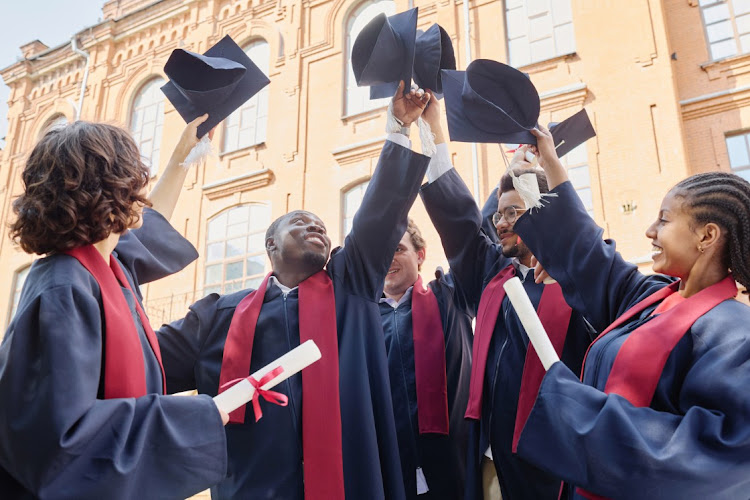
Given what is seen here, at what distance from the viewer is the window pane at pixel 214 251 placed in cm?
1274

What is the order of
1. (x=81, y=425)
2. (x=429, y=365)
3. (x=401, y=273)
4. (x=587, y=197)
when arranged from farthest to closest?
(x=587, y=197) → (x=401, y=273) → (x=429, y=365) → (x=81, y=425)

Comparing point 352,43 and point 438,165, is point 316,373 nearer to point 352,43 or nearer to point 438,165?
point 438,165

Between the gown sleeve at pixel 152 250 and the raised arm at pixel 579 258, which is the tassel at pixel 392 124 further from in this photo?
the gown sleeve at pixel 152 250

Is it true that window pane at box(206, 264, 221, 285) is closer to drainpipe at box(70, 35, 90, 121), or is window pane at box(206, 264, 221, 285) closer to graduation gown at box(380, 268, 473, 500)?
drainpipe at box(70, 35, 90, 121)

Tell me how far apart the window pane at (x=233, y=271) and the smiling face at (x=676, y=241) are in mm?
10991

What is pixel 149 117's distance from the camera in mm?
14891

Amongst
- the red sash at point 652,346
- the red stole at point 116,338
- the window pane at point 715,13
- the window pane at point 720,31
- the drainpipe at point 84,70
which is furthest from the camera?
the drainpipe at point 84,70

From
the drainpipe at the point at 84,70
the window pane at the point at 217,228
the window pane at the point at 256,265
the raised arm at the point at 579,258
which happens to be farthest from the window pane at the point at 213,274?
the raised arm at the point at 579,258

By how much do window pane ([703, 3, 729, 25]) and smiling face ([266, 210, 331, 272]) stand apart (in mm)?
9433

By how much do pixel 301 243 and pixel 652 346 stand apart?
1.63 meters

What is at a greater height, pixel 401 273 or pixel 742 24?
pixel 742 24

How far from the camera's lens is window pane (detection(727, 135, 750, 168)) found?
8992 mm

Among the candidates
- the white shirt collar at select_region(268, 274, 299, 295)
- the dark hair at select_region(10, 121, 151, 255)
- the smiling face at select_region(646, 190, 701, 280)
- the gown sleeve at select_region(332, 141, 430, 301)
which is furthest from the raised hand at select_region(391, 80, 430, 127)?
the dark hair at select_region(10, 121, 151, 255)

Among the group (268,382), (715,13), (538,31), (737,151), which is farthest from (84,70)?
(268,382)
